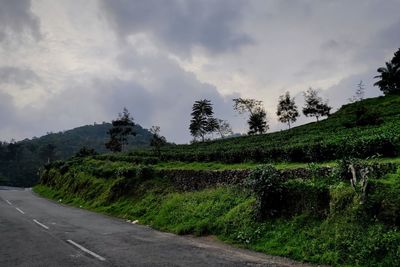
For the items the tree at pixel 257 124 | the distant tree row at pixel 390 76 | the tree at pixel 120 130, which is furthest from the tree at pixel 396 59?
the tree at pixel 120 130

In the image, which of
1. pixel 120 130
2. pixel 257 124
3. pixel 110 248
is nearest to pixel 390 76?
pixel 257 124

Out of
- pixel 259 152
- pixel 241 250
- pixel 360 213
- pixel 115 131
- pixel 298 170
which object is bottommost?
pixel 241 250

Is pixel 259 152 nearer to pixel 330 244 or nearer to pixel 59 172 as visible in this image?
pixel 330 244

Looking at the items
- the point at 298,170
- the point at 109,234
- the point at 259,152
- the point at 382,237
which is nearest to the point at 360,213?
the point at 382,237

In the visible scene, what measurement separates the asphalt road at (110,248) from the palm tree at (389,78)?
74567mm

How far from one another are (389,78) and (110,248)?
3182 inches

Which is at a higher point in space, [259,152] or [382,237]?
[259,152]

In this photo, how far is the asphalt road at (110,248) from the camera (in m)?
11.2

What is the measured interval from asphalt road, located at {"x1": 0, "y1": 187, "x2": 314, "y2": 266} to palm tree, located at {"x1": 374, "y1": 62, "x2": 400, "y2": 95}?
74.6 meters

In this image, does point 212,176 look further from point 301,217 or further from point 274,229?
point 301,217

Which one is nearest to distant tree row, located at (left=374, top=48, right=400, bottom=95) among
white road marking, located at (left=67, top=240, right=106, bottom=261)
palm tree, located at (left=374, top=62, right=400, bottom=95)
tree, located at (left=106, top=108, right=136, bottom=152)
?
palm tree, located at (left=374, top=62, right=400, bottom=95)

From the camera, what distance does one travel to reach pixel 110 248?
43.5 ft

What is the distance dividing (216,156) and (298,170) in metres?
21.0

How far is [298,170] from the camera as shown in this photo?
17.1 meters
